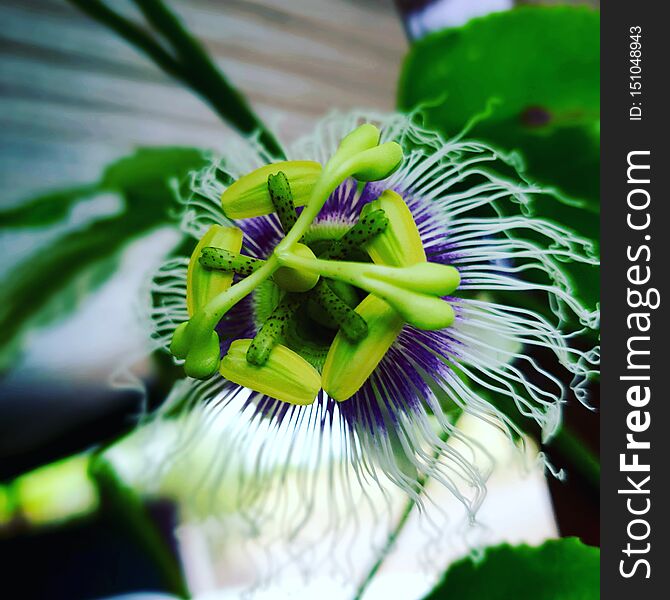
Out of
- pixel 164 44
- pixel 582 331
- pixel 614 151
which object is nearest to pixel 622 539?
pixel 582 331

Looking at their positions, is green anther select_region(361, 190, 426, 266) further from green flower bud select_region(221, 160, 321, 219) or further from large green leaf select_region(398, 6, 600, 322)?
large green leaf select_region(398, 6, 600, 322)

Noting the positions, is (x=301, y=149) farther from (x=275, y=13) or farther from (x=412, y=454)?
(x=275, y=13)

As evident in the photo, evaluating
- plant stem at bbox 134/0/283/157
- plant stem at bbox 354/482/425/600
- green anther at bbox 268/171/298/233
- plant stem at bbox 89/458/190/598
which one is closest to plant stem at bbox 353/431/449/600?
plant stem at bbox 354/482/425/600

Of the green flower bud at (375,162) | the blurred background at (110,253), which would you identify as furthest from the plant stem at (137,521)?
the green flower bud at (375,162)

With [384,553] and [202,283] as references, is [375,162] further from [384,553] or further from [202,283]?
[384,553]

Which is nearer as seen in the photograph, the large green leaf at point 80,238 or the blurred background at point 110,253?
the blurred background at point 110,253

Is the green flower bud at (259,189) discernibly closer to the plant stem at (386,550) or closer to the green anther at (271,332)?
the green anther at (271,332)

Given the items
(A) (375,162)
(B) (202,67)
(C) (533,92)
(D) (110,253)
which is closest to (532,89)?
(C) (533,92)
